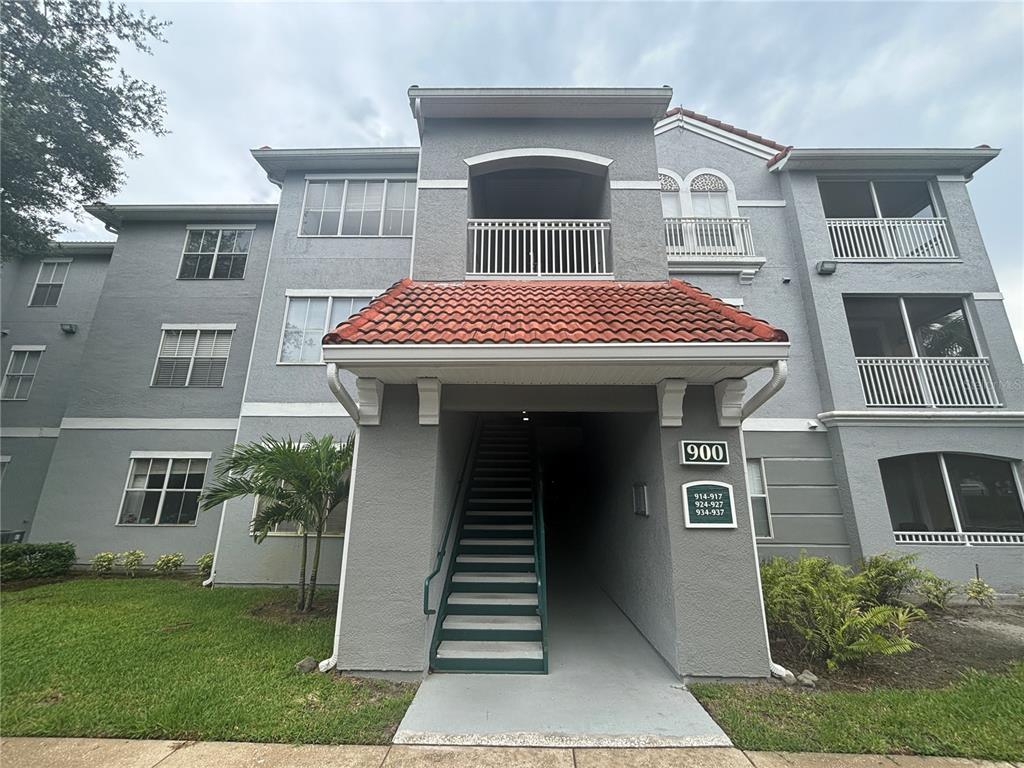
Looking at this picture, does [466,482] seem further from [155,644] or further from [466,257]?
[155,644]

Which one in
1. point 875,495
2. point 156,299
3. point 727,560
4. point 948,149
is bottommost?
point 727,560

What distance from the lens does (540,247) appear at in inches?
270

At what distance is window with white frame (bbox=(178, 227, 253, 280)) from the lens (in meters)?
11.6

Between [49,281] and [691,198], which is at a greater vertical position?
[691,198]

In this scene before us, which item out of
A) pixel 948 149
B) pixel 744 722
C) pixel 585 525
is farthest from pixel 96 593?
pixel 948 149

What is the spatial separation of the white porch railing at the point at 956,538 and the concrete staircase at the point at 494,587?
7.87 meters

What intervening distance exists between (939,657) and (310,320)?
12505mm

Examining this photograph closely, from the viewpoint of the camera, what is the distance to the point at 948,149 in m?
9.75

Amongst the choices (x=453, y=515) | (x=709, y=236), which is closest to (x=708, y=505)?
(x=453, y=515)

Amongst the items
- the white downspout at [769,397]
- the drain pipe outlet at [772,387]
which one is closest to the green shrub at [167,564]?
the white downspout at [769,397]

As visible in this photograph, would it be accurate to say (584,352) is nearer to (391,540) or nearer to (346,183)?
(391,540)

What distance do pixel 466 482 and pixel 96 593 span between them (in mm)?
7428

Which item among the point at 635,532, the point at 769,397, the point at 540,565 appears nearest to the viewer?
the point at 769,397

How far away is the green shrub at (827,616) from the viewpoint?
4.62 m
